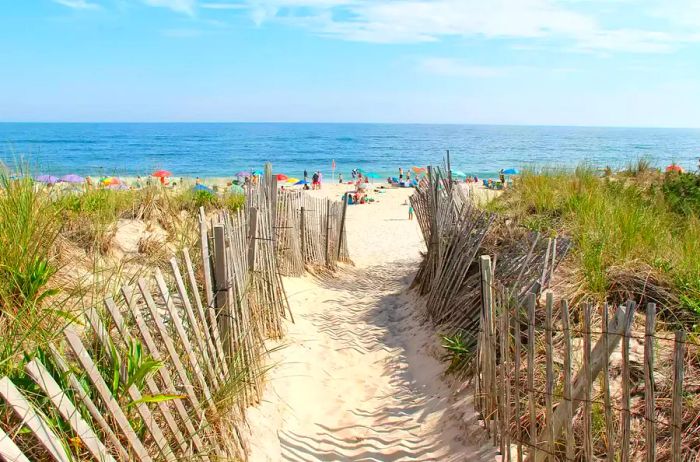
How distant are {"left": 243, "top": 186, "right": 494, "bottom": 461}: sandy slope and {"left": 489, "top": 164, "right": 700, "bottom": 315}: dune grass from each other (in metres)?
1.72

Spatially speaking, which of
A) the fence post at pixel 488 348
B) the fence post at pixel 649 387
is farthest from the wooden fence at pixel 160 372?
the fence post at pixel 649 387

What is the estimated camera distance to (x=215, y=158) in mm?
52000

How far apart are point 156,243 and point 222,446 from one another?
403 centimetres

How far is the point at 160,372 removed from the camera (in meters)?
2.53

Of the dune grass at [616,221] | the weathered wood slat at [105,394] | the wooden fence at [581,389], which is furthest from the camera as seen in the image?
the dune grass at [616,221]

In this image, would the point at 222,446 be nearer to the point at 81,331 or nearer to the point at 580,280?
the point at 81,331

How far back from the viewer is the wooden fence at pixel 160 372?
194 cm

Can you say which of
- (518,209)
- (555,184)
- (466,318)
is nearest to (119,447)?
(466,318)

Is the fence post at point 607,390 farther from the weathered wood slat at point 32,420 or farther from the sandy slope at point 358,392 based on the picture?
the weathered wood slat at point 32,420

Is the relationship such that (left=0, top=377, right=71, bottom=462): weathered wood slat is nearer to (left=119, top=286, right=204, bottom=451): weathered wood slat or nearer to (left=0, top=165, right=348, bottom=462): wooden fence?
(left=0, top=165, right=348, bottom=462): wooden fence

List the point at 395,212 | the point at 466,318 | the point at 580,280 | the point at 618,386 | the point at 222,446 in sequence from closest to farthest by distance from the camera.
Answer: the point at 222,446 < the point at 618,386 < the point at 580,280 < the point at 466,318 < the point at 395,212

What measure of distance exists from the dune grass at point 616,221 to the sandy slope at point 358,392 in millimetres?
1722

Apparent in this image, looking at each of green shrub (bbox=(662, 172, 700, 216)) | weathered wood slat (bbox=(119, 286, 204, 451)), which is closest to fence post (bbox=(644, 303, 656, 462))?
weathered wood slat (bbox=(119, 286, 204, 451))

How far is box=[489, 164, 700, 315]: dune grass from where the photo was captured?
4418mm
